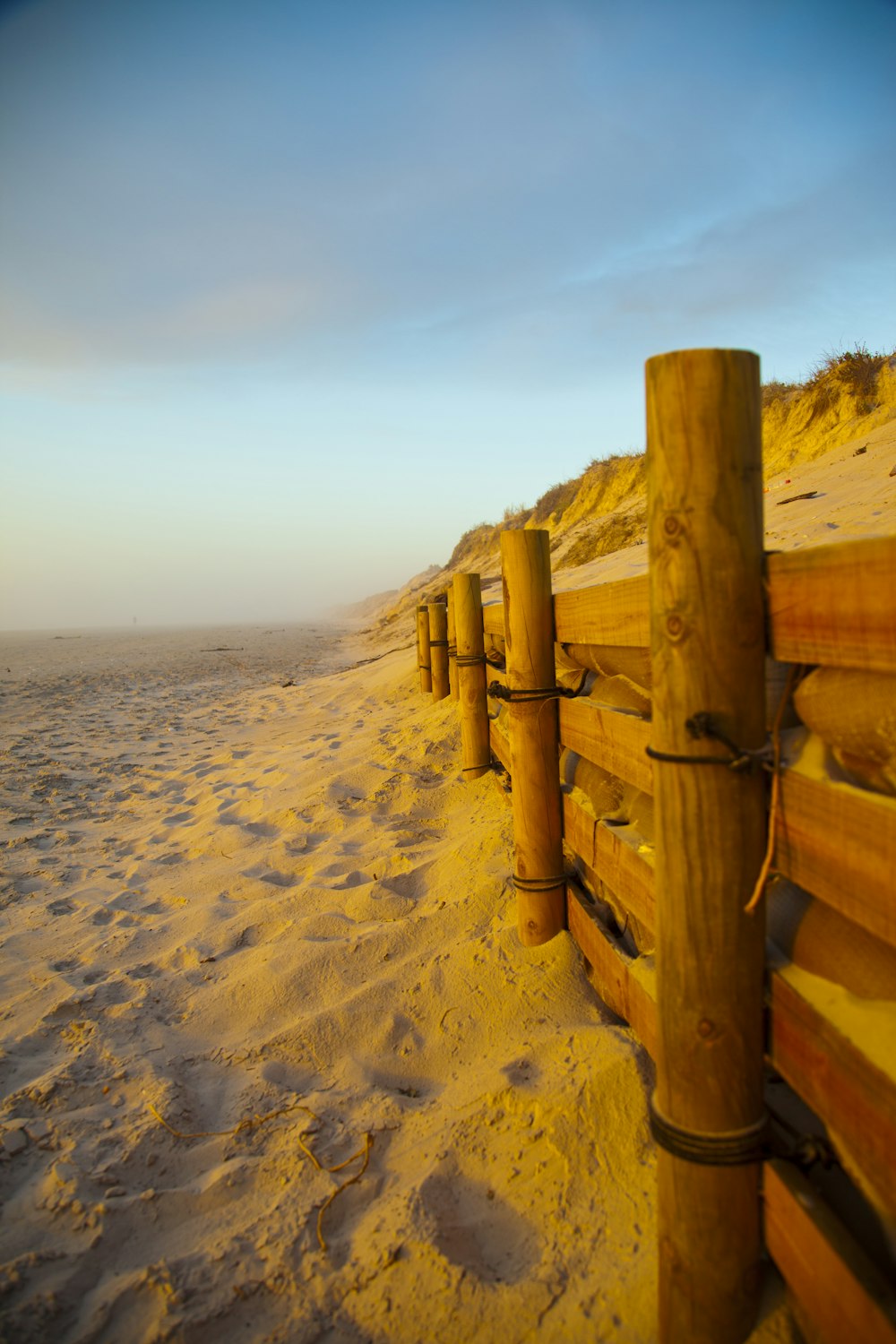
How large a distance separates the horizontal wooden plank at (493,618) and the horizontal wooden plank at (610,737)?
1.55 m

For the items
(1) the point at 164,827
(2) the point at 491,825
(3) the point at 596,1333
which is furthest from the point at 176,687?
(3) the point at 596,1333

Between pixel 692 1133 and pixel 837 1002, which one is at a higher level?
pixel 837 1002

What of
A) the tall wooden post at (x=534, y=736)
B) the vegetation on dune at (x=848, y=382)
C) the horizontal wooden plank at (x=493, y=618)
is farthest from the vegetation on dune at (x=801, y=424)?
the tall wooden post at (x=534, y=736)

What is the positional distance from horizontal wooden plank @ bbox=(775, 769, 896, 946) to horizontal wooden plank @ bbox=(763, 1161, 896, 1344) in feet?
1.88

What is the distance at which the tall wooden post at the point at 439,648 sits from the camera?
25.1 ft

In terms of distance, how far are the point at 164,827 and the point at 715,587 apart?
A: 5.21 m

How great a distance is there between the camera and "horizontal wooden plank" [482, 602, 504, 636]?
4.59 metres

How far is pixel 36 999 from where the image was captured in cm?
323

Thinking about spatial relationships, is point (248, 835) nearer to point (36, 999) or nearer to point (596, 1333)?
point (36, 999)

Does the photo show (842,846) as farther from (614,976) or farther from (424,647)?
(424,647)

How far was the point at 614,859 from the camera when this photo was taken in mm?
2469

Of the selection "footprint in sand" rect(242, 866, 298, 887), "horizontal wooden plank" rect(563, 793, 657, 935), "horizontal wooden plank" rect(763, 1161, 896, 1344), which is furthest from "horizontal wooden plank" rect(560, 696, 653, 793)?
"footprint in sand" rect(242, 866, 298, 887)

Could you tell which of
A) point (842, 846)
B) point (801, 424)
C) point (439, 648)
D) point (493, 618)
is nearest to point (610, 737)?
point (842, 846)

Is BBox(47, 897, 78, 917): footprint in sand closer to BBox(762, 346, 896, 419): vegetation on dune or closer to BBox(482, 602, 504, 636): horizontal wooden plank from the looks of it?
BBox(482, 602, 504, 636): horizontal wooden plank
